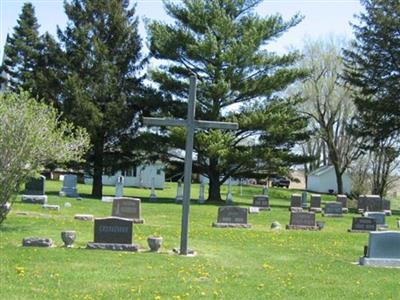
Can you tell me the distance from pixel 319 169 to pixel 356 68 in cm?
3601

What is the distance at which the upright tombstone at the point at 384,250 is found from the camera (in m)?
12.9

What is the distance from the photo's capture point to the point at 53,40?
3822cm

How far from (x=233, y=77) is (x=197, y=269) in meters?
26.3

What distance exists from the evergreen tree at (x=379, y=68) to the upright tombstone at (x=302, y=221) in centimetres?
2001

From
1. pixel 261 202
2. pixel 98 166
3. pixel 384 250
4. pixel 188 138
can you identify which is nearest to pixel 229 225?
pixel 188 138

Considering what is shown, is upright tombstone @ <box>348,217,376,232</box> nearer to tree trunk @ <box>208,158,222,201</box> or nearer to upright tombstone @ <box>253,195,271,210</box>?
upright tombstone @ <box>253,195,271,210</box>

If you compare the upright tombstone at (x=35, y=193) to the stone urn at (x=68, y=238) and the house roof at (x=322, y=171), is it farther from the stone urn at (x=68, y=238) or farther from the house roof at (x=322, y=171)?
the house roof at (x=322, y=171)

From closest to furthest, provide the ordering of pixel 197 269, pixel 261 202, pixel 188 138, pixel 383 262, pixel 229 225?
1. pixel 197 269
2. pixel 383 262
3. pixel 188 138
4. pixel 229 225
5. pixel 261 202

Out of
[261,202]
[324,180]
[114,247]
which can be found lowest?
[114,247]

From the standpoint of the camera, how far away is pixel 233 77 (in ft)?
120

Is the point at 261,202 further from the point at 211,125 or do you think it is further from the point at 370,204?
the point at 211,125

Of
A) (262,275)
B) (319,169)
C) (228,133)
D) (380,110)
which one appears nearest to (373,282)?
(262,275)

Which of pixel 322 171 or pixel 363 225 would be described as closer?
pixel 363 225

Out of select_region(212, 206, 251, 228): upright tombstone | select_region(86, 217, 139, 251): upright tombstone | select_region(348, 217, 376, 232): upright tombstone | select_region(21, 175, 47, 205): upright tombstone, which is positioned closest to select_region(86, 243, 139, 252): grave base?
select_region(86, 217, 139, 251): upright tombstone
